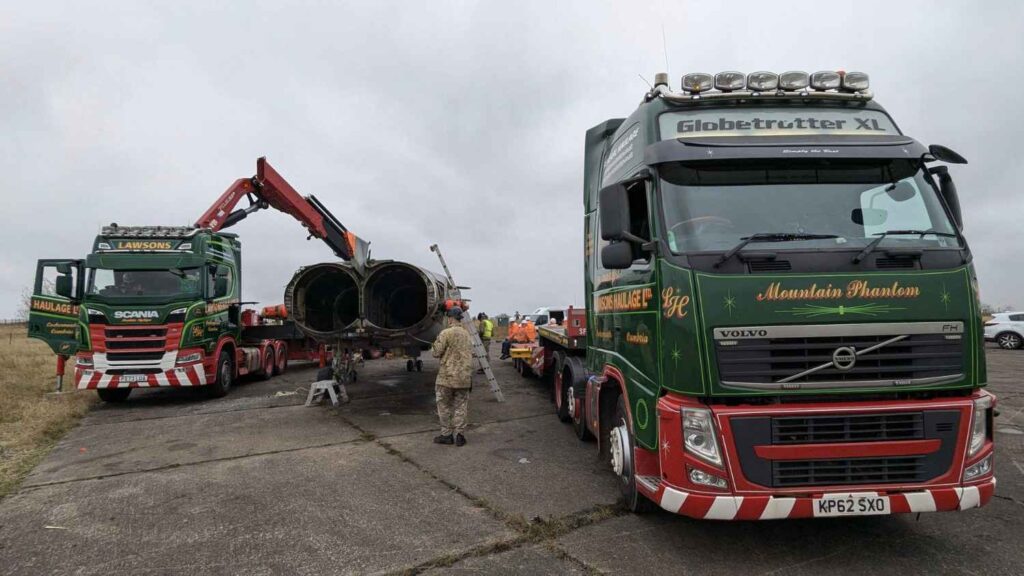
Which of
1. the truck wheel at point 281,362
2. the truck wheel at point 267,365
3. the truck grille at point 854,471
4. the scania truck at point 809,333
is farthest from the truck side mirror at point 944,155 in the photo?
the truck wheel at point 281,362

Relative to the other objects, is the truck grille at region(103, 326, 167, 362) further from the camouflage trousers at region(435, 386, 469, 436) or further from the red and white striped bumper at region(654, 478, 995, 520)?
the red and white striped bumper at region(654, 478, 995, 520)

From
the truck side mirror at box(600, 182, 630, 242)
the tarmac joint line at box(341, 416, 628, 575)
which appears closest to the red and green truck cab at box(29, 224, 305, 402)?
the tarmac joint line at box(341, 416, 628, 575)

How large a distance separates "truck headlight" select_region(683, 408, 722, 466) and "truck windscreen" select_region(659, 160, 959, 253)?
1.02 metres

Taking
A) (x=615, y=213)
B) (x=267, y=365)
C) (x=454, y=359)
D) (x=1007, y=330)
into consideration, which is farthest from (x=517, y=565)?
(x=1007, y=330)

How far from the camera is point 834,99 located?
4.29 metres

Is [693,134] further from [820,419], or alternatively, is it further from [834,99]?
[820,419]

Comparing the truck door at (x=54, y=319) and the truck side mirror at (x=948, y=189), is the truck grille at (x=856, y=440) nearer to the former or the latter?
the truck side mirror at (x=948, y=189)

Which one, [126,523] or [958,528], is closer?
[958,528]

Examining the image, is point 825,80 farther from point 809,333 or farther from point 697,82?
point 809,333

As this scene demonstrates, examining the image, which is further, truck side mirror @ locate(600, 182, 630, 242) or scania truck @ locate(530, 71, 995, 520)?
truck side mirror @ locate(600, 182, 630, 242)

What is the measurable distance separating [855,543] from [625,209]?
9.20 feet

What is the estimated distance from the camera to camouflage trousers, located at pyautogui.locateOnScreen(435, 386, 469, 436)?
22.8ft

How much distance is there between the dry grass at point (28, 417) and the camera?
638 cm

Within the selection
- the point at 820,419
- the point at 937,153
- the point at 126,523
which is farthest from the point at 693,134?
the point at 126,523
